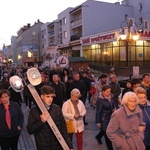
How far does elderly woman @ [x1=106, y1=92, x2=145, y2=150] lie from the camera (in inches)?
155

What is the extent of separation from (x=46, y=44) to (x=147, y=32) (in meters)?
38.0

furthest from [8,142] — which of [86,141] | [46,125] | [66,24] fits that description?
[66,24]

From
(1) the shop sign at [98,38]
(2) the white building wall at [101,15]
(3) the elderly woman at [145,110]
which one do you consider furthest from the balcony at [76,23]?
(3) the elderly woman at [145,110]

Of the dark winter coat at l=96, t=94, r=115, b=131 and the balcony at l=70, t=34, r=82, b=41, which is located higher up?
the balcony at l=70, t=34, r=82, b=41

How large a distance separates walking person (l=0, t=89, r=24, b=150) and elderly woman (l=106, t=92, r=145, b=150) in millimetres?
2019

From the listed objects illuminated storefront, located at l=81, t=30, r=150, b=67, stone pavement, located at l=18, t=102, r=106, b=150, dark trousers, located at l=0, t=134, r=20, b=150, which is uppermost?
illuminated storefront, located at l=81, t=30, r=150, b=67

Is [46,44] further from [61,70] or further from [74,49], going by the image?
[61,70]

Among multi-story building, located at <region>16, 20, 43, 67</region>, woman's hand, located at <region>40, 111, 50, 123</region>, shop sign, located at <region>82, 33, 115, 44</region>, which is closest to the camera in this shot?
woman's hand, located at <region>40, 111, 50, 123</region>

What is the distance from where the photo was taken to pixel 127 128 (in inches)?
156

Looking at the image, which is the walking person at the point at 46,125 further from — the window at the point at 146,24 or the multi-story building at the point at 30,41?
the multi-story building at the point at 30,41

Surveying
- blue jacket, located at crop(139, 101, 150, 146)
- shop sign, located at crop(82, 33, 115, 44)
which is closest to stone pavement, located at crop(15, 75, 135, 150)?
blue jacket, located at crop(139, 101, 150, 146)

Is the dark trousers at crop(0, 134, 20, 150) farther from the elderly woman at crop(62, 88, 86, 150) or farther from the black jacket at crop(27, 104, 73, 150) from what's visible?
the black jacket at crop(27, 104, 73, 150)

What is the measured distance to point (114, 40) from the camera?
3438cm

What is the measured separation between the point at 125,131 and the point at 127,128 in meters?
0.05
